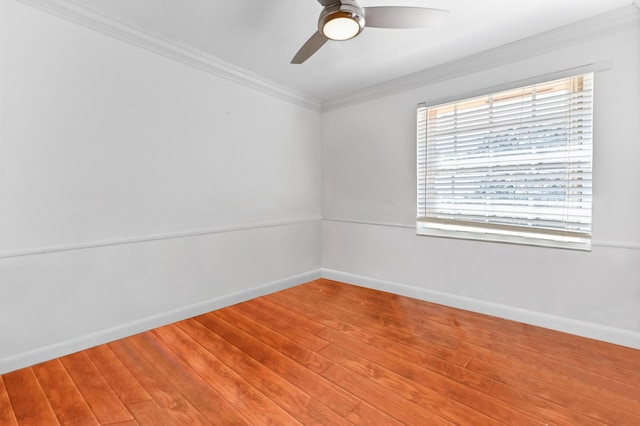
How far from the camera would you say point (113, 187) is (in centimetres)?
225

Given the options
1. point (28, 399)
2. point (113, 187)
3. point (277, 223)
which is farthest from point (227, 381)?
point (277, 223)

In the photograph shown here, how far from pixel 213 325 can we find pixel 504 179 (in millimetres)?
2895

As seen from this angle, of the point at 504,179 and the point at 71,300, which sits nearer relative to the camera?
the point at 71,300

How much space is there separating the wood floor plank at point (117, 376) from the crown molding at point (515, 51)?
3454 mm

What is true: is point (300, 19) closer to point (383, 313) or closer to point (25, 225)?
point (25, 225)

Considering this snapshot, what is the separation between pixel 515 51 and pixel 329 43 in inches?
63.4

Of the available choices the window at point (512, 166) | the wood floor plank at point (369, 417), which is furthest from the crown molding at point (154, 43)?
the wood floor plank at point (369, 417)

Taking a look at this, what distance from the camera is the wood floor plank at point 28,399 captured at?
150 centimetres

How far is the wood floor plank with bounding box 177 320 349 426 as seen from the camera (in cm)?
152

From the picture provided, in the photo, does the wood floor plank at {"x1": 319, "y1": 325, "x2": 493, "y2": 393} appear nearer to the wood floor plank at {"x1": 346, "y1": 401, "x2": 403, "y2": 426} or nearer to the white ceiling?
the wood floor plank at {"x1": 346, "y1": 401, "x2": 403, "y2": 426}

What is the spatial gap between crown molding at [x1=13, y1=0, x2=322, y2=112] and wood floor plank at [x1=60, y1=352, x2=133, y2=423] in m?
2.31

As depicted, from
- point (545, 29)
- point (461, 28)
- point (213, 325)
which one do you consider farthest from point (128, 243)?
point (545, 29)

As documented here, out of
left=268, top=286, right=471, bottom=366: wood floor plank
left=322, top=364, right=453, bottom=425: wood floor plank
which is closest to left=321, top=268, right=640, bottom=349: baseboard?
left=268, top=286, right=471, bottom=366: wood floor plank

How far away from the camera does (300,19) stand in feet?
7.21
